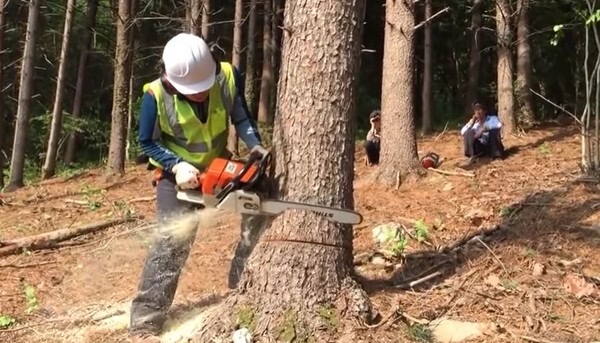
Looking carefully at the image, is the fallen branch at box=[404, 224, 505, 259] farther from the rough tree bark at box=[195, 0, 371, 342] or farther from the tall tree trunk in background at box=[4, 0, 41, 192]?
the tall tree trunk in background at box=[4, 0, 41, 192]

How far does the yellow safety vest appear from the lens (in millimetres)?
4121

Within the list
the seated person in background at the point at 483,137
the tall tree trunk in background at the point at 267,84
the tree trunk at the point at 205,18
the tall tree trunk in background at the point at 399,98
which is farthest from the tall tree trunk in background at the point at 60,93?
the seated person in background at the point at 483,137

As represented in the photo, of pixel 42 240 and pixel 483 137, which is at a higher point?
pixel 483 137

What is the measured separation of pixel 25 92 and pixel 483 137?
29.8 feet

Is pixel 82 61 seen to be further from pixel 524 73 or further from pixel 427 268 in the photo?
pixel 427 268

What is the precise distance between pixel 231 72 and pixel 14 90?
2440 centimetres

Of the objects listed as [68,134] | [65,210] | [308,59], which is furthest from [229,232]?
[68,134]

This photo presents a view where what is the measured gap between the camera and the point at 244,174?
3.91m

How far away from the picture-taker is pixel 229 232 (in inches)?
267

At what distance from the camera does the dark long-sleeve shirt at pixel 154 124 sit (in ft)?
13.4

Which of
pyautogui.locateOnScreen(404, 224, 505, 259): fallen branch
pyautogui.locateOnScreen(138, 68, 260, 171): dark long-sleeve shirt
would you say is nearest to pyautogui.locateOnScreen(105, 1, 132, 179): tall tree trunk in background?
pyautogui.locateOnScreen(404, 224, 505, 259): fallen branch

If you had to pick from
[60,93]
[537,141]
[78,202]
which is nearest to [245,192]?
[78,202]

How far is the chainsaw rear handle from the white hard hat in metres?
0.49

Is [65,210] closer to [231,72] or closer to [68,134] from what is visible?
[231,72]
